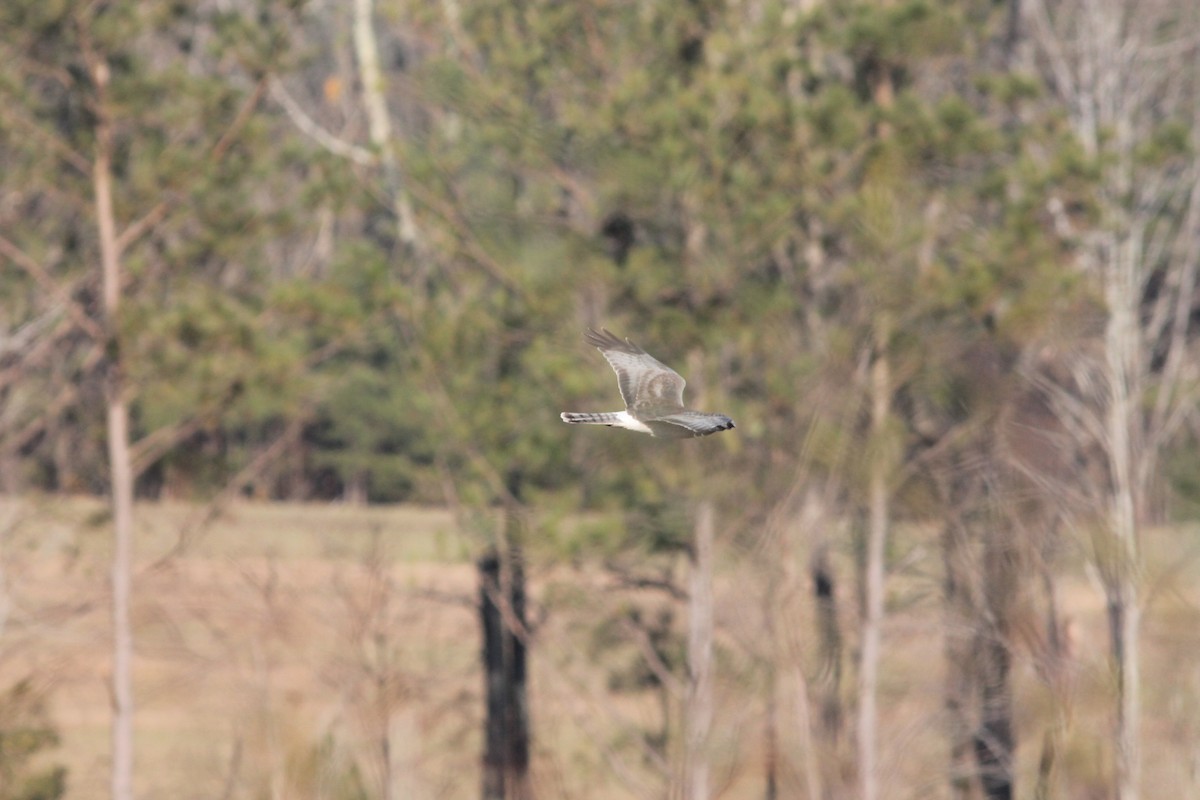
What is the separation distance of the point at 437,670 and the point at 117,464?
15.1 ft

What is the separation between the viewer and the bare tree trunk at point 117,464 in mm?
14969

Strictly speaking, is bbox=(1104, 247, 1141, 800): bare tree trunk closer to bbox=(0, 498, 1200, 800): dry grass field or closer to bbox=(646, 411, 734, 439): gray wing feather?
bbox=(0, 498, 1200, 800): dry grass field

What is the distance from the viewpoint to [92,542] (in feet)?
54.8

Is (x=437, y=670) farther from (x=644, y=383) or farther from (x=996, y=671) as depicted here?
(x=644, y=383)

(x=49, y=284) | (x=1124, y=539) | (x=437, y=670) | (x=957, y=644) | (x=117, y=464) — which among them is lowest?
(x=437, y=670)

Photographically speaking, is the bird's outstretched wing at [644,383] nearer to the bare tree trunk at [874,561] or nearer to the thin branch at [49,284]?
the bare tree trunk at [874,561]

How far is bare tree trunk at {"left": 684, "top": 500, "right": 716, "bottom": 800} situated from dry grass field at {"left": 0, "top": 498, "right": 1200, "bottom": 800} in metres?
0.18

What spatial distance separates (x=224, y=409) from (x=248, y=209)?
1.78m

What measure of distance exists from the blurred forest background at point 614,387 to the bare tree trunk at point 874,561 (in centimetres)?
4

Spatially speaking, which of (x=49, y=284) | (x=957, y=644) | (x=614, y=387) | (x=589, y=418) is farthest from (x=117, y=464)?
(x=589, y=418)

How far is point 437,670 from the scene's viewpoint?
18.5m

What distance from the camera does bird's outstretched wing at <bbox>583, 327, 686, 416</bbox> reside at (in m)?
6.38

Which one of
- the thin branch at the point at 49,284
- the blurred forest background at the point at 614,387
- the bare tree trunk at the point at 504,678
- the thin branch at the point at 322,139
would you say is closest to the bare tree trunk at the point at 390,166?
the blurred forest background at the point at 614,387

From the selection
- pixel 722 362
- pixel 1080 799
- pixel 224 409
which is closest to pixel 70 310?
pixel 224 409
